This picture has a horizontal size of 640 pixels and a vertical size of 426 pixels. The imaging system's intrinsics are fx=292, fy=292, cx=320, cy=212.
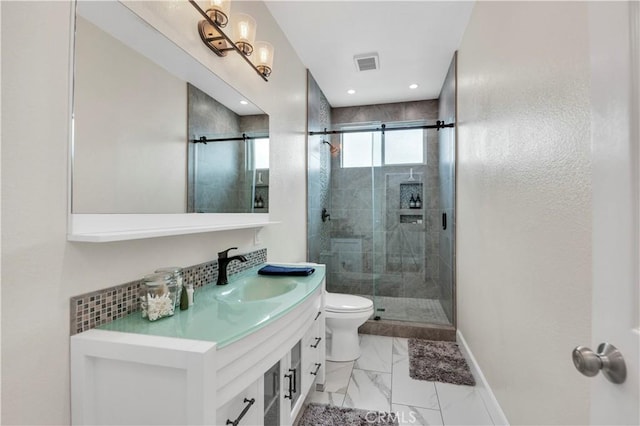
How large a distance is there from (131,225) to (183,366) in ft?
1.81

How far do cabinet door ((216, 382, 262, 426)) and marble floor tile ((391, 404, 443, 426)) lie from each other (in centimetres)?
100

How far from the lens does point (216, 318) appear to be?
3.37ft

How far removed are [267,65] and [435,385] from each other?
240 cm

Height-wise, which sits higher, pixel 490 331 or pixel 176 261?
pixel 176 261

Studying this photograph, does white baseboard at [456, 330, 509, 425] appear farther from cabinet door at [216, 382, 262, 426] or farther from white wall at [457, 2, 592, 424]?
cabinet door at [216, 382, 262, 426]

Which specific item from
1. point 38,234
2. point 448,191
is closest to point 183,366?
point 38,234

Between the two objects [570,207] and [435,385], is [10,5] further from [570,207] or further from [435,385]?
[435,385]

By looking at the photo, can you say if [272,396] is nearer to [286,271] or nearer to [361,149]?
[286,271]

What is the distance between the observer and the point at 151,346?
2.64 feet

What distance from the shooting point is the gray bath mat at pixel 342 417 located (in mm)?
1637

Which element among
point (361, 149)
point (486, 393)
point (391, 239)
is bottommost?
point (486, 393)

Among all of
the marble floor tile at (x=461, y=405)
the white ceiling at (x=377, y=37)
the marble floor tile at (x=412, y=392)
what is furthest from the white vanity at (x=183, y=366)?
the white ceiling at (x=377, y=37)

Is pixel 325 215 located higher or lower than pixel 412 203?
lower

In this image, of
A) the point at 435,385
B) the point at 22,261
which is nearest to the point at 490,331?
→ the point at 435,385
